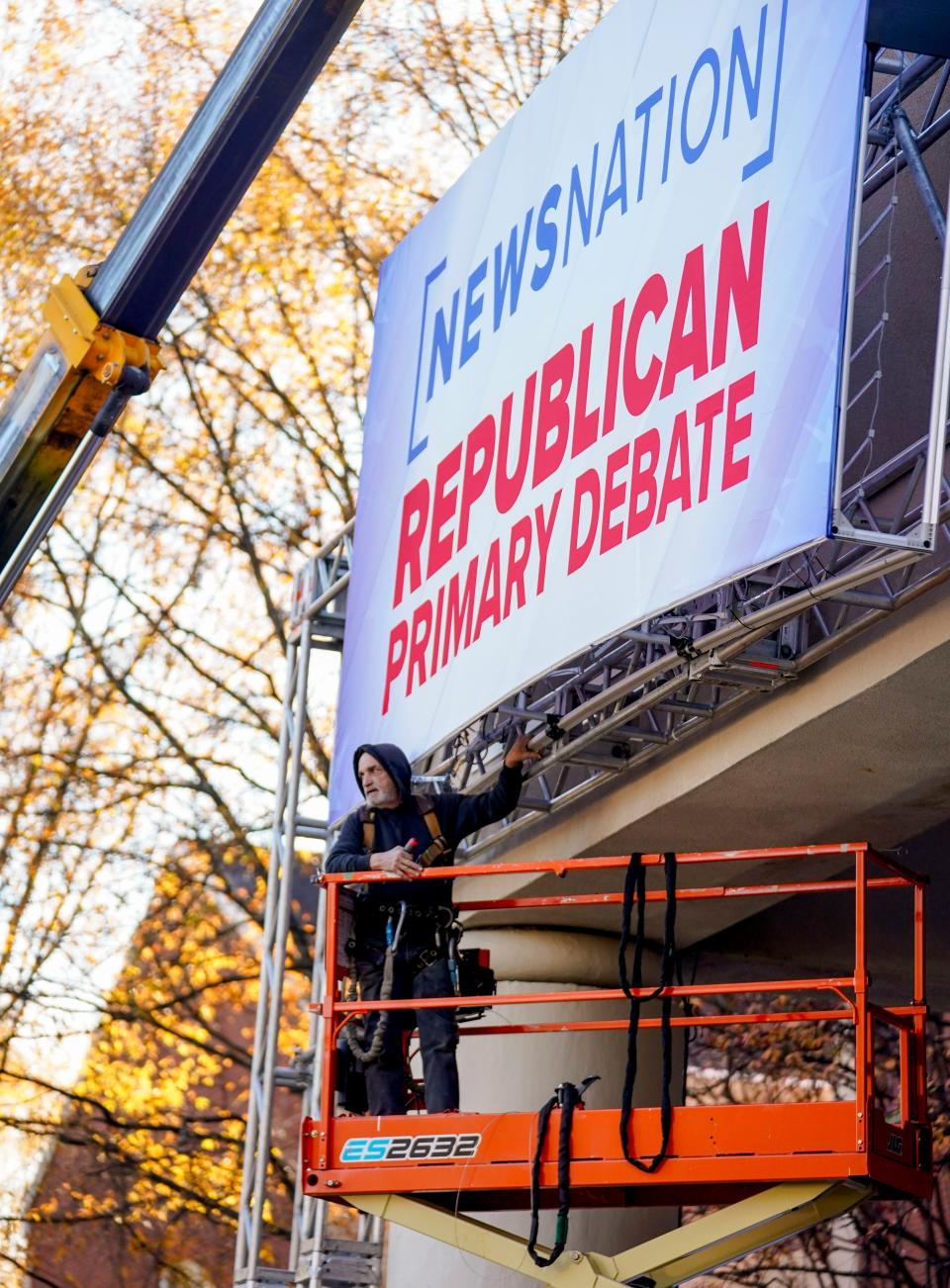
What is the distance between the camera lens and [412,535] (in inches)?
488

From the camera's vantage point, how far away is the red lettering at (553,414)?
10586 mm

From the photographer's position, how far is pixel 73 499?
956 inches

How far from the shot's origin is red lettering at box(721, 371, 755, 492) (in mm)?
8672

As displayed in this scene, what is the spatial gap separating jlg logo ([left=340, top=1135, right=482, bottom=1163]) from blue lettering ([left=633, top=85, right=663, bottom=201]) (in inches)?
191

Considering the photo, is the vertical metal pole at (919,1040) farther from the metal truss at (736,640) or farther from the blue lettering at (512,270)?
the blue lettering at (512,270)

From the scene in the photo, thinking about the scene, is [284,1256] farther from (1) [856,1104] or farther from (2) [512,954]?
(1) [856,1104]

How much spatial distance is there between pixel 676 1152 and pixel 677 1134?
0.26ft

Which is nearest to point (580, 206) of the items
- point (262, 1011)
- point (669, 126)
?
point (669, 126)

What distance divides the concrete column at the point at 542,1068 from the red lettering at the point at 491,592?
2757 millimetres

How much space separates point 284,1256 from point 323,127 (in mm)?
19377

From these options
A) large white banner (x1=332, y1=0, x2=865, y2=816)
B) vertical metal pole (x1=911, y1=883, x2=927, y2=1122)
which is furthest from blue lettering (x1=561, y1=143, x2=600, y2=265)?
vertical metal pole (x1=911, y1=883, x2=927, y2=1122)

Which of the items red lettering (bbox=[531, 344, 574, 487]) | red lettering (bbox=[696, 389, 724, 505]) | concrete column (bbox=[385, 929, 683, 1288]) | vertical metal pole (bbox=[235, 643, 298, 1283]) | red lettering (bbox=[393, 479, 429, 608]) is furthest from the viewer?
vertical metal pole (bbox=[235, 643, 298, 1283])

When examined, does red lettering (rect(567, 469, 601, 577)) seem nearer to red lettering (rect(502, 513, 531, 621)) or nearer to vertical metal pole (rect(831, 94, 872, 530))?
red lettering (rect(502, 513, 531, 621))

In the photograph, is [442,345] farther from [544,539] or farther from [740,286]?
[740,286]
